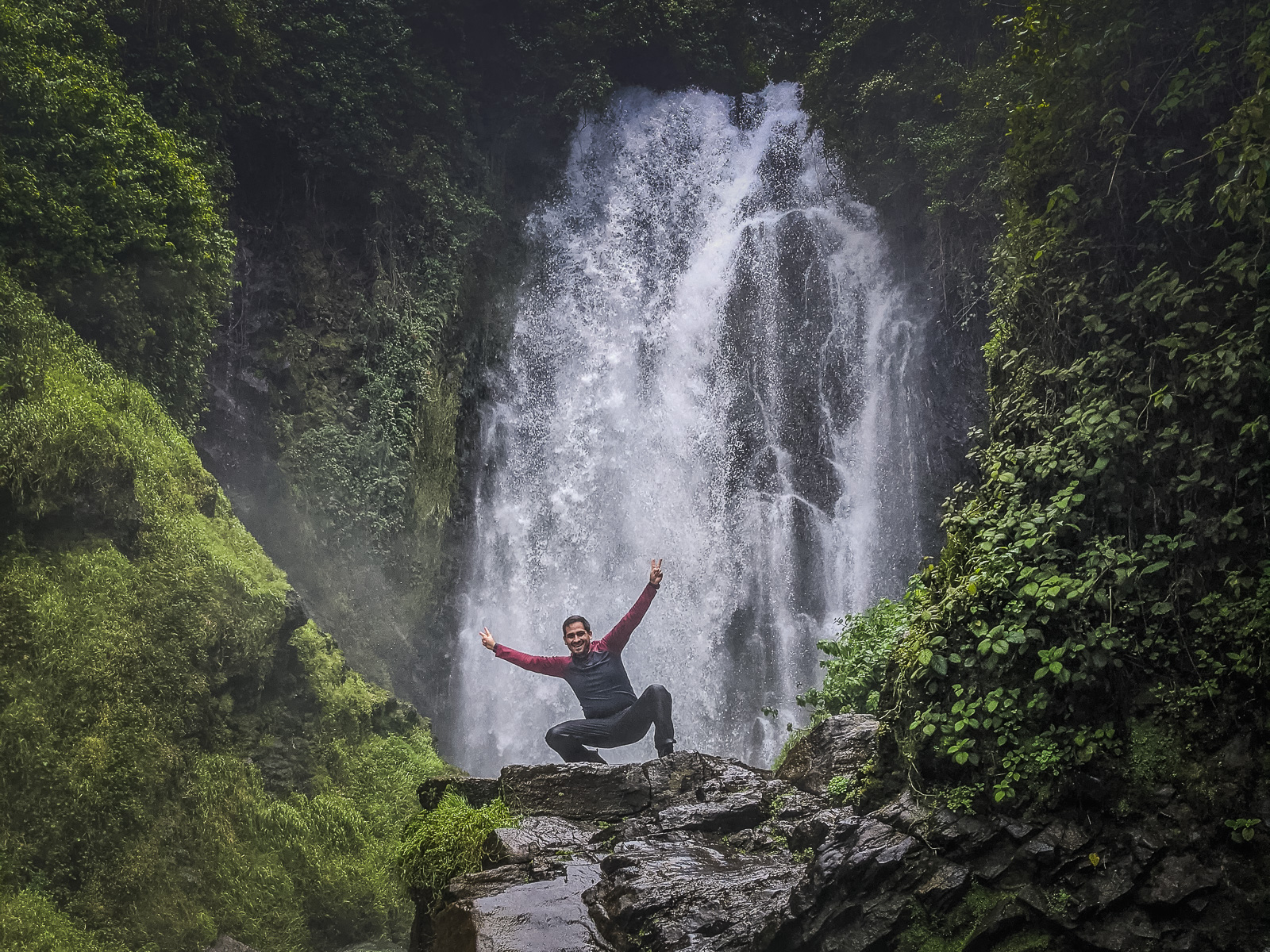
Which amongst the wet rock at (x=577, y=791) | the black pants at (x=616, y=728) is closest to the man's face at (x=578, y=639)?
the black pants at (x=616, y=728)

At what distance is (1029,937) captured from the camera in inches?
145

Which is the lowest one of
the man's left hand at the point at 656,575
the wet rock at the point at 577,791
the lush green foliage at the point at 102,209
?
the wet rock at the point at 577,791

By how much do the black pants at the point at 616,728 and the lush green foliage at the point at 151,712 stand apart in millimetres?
3747

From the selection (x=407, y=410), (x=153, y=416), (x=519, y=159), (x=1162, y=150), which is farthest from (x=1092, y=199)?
(x=519, y=159)

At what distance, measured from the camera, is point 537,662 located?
7441 mm

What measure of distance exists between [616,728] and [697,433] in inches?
475

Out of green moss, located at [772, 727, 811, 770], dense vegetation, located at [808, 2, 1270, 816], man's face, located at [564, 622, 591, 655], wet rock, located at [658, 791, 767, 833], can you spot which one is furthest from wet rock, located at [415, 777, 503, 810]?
dense vegetation, located at [808, 2, 1270, 816]

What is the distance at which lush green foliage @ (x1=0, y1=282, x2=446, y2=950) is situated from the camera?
7441mm

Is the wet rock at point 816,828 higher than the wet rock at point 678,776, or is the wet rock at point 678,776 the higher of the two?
the wet rock at point 678,776

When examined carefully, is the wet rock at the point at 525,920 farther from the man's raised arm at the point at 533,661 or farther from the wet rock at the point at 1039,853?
the man's raised arm at the point at 533,661

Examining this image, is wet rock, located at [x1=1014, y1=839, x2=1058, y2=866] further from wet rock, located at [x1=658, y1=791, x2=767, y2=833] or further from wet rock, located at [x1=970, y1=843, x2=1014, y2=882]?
wet rock, located at [x1=658, y1=791, x2=767, y2=833]

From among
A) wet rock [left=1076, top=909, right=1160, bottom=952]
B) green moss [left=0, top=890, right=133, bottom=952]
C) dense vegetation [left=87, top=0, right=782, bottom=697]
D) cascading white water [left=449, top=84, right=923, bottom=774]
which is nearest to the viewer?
wet rock [left=1076, top=909, right=1160, bottom=952]

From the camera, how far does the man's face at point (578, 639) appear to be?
729 cm

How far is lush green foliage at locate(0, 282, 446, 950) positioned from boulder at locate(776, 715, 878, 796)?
5271 millimetres
